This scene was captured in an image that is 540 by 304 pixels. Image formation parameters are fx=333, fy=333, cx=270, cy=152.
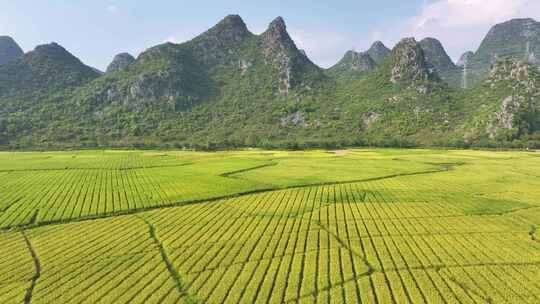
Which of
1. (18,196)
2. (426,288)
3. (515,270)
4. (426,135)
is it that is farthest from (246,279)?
(426,135)

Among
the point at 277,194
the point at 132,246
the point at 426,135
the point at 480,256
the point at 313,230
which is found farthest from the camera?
the point at 426,135

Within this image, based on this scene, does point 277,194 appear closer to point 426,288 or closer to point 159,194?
point 159,194

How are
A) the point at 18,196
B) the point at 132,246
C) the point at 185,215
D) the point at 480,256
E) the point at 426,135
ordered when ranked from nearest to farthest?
the point at 480,256
the point at 132,246
the point at 185,215
the point at 18,196
the point at 426,135

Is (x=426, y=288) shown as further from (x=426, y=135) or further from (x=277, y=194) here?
(x=426, y=135)

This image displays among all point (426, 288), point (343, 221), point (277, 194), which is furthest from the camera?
point (277, 194)

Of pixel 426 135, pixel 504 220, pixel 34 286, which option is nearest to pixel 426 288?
pixel 504 220

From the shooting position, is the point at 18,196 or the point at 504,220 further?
the point at 18,196
